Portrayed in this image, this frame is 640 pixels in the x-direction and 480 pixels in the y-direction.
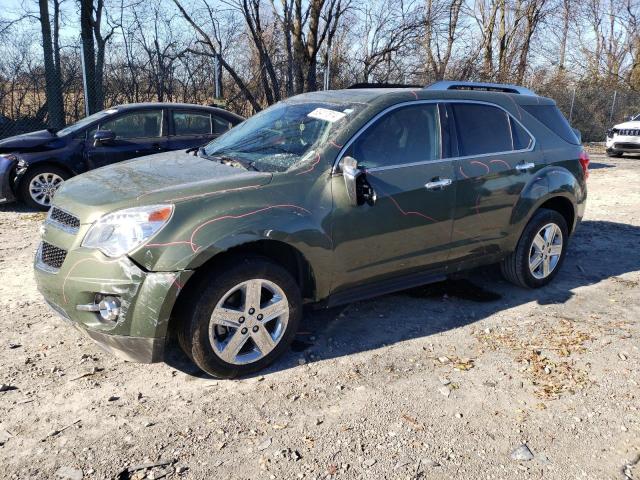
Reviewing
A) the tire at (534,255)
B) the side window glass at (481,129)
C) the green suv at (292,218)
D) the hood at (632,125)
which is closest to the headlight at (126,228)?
the green suv at (292,218)

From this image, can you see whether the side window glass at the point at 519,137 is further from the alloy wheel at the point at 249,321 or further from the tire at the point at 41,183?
the tire at the point at 41,183

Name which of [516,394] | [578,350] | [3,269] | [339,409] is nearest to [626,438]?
[516,394]

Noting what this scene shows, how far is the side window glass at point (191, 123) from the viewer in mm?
8406

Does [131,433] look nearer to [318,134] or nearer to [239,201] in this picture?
[239,201]

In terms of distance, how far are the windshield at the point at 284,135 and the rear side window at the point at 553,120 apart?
199cm

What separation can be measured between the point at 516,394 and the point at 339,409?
1108 millimetres

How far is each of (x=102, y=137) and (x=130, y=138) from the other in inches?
22.9

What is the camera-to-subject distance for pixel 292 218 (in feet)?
11.3

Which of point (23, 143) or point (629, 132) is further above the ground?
point (629, 132)

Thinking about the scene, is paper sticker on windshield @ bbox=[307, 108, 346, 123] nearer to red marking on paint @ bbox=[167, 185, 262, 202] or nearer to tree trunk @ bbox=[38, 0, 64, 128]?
red marking on paint @ bbox=[167, 185, 262, 202]

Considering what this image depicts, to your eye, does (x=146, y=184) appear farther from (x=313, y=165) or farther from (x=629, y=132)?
(x=629, y=132)

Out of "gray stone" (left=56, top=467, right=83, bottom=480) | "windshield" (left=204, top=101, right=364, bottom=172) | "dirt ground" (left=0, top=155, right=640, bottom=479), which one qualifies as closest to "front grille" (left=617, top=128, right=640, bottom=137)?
"dirt ground" (left=0, top=155, right=640, bottom=479)

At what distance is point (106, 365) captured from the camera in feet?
11.8

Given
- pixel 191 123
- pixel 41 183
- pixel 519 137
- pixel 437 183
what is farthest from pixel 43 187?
pixel 519 137
